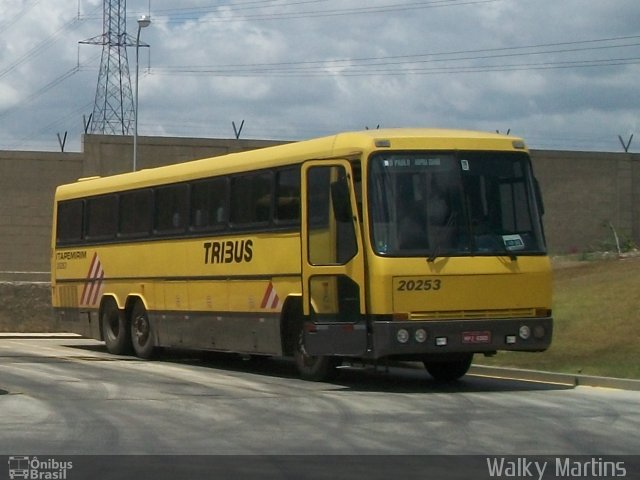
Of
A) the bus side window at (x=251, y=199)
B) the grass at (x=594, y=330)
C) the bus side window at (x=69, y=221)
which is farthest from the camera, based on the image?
the bus side window at (x=69, y=221)

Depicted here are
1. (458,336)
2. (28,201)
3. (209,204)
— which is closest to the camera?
(458,336)

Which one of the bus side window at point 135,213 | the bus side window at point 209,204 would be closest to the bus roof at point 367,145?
the bus side window at point 209,204

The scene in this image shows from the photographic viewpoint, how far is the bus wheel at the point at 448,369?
17953 millimetres

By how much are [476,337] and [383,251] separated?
1706mm

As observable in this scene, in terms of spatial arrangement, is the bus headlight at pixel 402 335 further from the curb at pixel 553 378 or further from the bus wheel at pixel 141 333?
the bus wheel at pixel 141 333

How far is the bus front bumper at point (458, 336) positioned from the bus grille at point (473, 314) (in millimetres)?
61

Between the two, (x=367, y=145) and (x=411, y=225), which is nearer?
(x=411, y=225)

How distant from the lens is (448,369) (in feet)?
60.1

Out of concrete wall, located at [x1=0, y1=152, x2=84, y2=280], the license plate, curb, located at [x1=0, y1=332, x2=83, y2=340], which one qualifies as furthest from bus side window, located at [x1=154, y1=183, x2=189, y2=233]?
concrete wall, located at [x1=0, y1=152, x2=84, y2=280]

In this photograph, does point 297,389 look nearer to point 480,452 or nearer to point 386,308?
point 386,308

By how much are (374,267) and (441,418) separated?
290 cm

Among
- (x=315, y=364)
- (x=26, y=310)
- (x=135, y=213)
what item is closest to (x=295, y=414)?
(x=315, y=364)

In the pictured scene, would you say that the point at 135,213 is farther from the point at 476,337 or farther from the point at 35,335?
the point at 35,335
